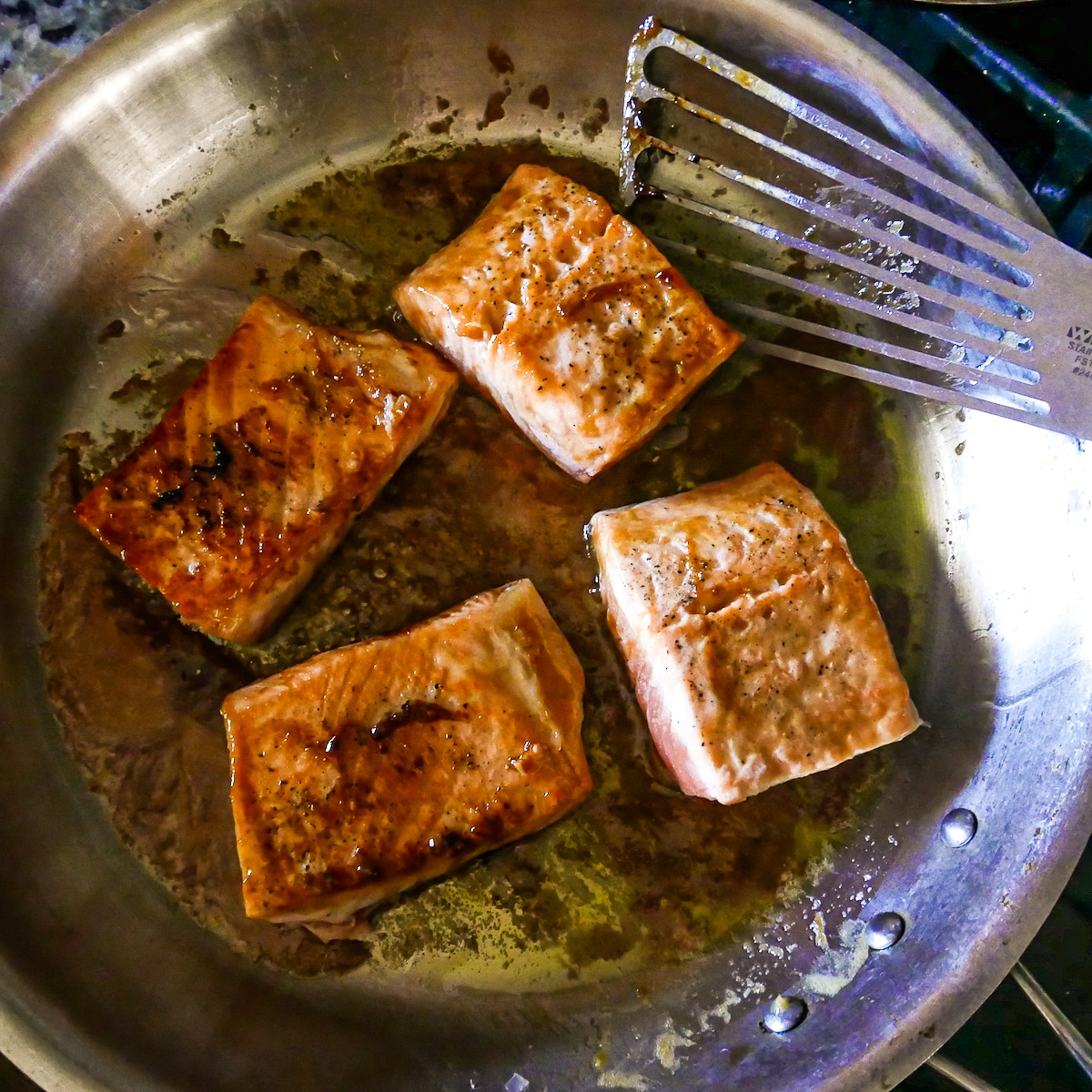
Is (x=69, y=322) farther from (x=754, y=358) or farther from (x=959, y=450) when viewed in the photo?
(x=959, y=450)

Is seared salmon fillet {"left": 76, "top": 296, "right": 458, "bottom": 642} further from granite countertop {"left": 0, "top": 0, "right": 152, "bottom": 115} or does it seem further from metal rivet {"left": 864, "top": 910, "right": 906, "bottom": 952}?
metal rivet {"left": 864, "top": 910, "right": 906, "bottom": 952}

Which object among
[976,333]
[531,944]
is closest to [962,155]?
[976,333]

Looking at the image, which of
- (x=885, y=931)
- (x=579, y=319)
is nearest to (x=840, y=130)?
(x=579, y=319)

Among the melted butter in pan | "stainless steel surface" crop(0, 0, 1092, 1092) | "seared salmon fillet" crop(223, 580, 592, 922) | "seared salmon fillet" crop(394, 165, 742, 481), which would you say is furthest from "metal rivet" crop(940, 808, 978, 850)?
"seared salmon fillet" crop(394, 165, 742, 481)

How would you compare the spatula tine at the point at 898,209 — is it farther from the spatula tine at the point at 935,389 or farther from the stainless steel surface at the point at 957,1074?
the stainless steel surface at the point at 957,1074

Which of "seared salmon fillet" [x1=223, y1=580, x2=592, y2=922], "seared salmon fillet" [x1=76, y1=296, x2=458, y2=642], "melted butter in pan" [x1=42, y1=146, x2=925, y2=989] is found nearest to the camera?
"seared salmon fillet" [x1=223, y1=580, x2=592, y2=922]

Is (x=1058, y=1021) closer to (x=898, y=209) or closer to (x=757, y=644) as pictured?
(x=757, y=644)

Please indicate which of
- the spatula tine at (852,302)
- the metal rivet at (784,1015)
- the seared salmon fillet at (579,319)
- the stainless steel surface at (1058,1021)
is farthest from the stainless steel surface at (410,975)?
the seared salmon fillet at (579,319)
